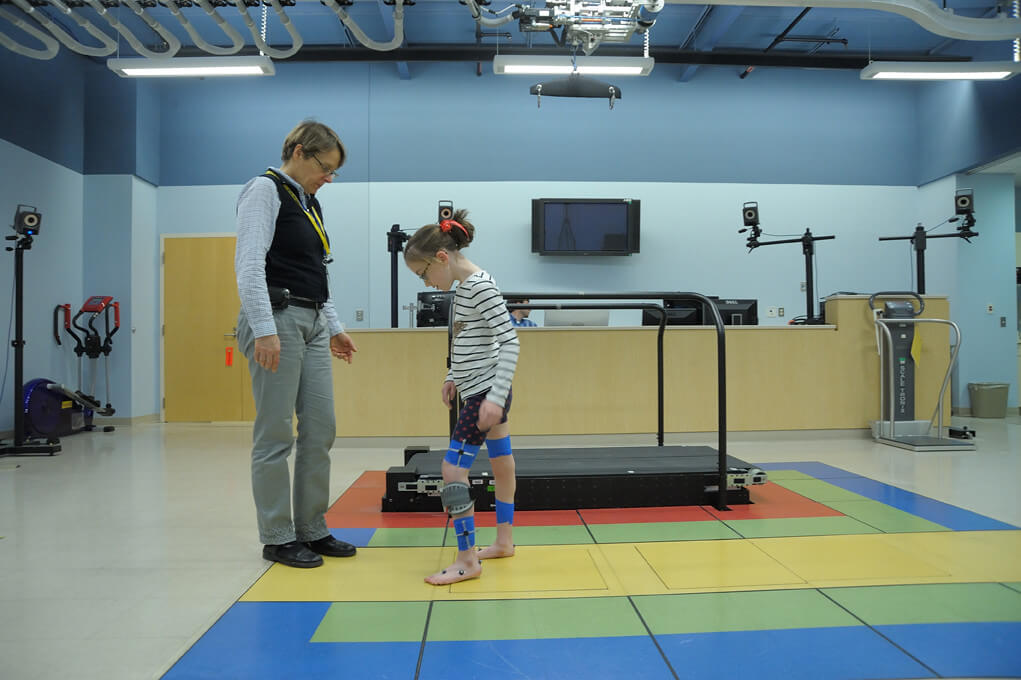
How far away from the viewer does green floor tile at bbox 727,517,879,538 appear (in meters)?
2.59

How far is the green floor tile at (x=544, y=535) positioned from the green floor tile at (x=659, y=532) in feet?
0.20

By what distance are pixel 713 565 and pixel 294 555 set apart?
1.46m

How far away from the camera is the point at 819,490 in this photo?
11.1 feet

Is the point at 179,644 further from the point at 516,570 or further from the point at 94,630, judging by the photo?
the point at 516,570

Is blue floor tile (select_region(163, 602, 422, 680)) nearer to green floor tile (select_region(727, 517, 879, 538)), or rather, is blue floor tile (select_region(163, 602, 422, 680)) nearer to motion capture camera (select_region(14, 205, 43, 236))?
green floor tile (select_region(727, 517, 879, 538))

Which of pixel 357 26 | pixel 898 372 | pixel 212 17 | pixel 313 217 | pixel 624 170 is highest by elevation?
pixel 212 17

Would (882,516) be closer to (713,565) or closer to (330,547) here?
(713,565)

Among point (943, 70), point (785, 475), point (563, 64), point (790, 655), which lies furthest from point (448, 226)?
point (943, 70)

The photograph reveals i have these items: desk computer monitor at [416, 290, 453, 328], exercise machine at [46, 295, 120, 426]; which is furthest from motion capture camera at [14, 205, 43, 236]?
desk computer monitor at [416, 290, 453, 328]

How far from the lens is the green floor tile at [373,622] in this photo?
166 centimetres

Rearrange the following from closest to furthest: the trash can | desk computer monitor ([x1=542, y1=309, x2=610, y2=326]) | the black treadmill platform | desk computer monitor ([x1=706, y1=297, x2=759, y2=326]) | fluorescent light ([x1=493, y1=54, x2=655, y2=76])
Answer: the black treadmill platform < desk computer monitor ([x1=542, y1=309, x2=610, y2=326]) < desk computer monitor ([x1=706, y1=297, x2=759, y2=326]) < fluorescent light ([x1=493, y1=54, x2=655, y2=76]) < the trash can

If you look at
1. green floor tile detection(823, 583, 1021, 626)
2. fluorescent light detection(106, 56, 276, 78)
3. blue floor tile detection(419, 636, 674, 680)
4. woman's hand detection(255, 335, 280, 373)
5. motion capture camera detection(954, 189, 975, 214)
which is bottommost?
green floor tile detection(823, 583, 1021, 626)

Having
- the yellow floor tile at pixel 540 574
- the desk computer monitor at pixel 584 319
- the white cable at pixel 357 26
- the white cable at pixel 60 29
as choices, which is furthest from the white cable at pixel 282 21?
the yellow floor tile at pixel 540 574

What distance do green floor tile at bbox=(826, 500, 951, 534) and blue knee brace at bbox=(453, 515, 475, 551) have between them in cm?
177
